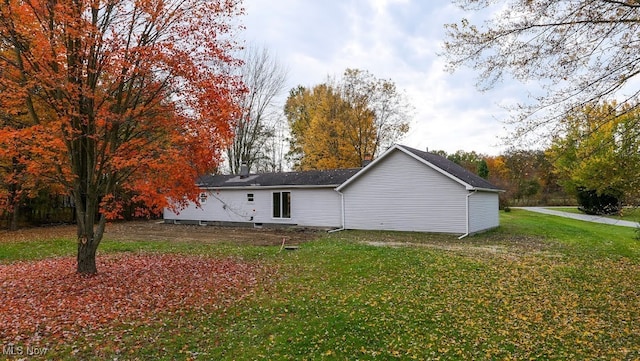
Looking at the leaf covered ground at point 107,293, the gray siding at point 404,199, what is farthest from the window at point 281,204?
the leaf covered ground at point 107,293

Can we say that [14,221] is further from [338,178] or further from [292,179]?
[338,178]

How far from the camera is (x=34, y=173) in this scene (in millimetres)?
7672

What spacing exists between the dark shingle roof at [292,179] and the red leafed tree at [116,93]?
11.5 m

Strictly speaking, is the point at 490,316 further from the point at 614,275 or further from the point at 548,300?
the point at 614,275

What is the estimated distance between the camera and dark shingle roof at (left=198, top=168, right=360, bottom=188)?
829 inches

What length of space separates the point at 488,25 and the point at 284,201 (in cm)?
1659

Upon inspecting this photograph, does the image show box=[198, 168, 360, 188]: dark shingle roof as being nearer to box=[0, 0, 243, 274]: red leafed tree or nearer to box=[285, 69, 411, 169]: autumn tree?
box=[285, 69, 411, 169]: autumn tree

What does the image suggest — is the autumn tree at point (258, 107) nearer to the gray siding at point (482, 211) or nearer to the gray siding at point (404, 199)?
the gray siding at point (404, 199)

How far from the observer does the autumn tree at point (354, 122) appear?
32812mm

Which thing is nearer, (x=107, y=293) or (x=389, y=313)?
(x=389, y=313)

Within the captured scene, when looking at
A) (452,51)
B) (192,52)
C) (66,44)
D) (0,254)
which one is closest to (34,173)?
(66,44)

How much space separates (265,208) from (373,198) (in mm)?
7256

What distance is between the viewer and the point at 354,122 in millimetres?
33688

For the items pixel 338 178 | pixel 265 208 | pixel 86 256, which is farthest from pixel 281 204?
pixel 86 256
